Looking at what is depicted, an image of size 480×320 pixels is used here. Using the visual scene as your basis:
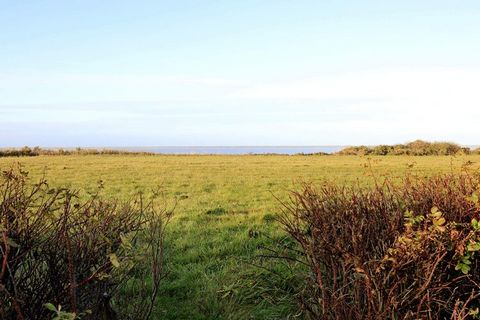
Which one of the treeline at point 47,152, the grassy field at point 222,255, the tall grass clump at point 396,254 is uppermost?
the treeline at point 47,152

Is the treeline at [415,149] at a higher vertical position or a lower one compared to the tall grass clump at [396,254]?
higher

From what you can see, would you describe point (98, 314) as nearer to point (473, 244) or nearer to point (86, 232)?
point (86, 232)

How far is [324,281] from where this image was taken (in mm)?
4891

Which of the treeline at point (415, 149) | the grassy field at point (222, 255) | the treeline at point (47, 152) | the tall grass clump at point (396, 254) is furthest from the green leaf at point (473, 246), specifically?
the treeline at point (47, 152)

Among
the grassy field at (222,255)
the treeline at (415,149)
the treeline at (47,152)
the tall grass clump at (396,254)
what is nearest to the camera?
the tall grass clump at (396,254)

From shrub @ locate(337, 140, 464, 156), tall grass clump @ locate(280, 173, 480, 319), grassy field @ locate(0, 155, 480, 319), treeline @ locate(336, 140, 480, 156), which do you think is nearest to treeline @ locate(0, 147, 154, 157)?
shrub @ locate(337, 140, 464, 156)

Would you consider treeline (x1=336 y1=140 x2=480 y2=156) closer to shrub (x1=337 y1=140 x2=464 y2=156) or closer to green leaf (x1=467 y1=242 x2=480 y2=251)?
shrub (x1=337 y1=140 x2=464 y2=156)

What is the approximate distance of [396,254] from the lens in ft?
13.7

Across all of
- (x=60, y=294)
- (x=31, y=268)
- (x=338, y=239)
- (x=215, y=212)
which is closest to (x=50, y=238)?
(x=31, y=268)

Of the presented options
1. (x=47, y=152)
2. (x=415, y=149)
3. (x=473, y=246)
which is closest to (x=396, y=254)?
(x=473, y=246)

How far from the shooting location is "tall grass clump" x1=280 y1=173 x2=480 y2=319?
154 inches

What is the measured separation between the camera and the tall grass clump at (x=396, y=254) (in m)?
3.91

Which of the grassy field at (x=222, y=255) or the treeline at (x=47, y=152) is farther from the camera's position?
the treeline at (x=47, y=152)

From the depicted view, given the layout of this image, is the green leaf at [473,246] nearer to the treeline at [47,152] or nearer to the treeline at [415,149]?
the treeline at [415,149]
